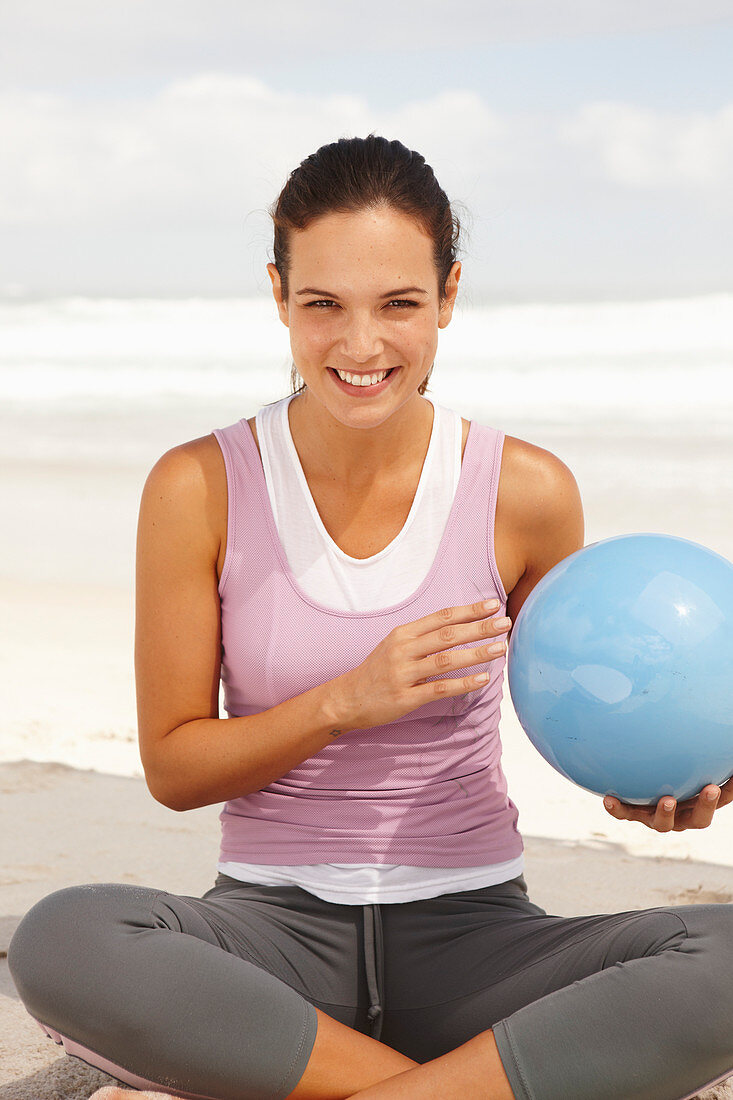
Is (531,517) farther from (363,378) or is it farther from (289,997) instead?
(289,997)

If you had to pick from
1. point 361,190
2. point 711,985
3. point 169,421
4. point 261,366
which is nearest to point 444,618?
point 711,985

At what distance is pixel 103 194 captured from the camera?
26.3 metres

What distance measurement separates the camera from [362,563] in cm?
251

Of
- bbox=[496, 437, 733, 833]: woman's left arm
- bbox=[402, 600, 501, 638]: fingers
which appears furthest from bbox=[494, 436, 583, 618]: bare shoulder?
bbox=[402, 600, 501, 638]: fingers

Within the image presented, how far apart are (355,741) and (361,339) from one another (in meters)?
0.79

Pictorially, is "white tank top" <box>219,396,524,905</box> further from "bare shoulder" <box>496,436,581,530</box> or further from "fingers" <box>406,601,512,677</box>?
"fingers" <box>406,601,512,677</box>

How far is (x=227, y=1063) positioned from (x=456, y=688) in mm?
726

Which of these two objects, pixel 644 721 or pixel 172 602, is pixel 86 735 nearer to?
pixel 172 602

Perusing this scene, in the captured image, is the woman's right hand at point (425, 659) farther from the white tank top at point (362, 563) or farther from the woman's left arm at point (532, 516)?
the woman's left arm at point (532, 516)

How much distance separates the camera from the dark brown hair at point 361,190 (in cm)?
243

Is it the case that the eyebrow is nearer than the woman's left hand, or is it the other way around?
the woman's left hand

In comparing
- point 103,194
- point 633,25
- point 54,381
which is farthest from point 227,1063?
point 103,194

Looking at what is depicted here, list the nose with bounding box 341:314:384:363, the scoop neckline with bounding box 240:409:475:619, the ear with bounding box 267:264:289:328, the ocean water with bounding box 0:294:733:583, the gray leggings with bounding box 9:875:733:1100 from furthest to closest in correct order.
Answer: the ocean water with bounding box 0:294:733:583 < the ear with bounding box 267:264:289:328 < the scoop neckline with bounding box 240:409:475:619 < the nose with bounding box 341:314:384:363 < the gray leggings with bounding box 9:875:733:1100

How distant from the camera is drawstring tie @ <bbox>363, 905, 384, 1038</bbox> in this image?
7.52 feet
